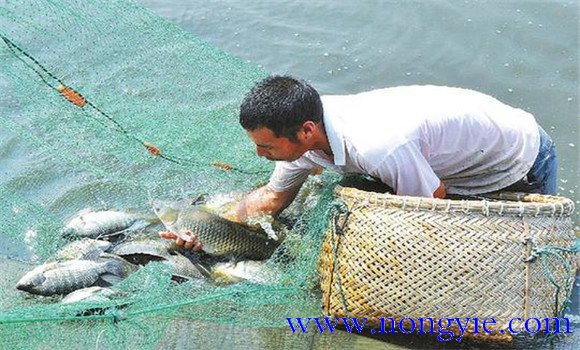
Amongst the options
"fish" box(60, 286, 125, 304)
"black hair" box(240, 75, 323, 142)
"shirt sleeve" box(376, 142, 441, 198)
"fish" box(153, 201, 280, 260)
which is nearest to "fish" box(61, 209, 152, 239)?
"fish" box(153, 201, 280, 260)

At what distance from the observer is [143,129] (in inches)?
211

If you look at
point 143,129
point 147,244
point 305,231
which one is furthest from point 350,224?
point 143,129

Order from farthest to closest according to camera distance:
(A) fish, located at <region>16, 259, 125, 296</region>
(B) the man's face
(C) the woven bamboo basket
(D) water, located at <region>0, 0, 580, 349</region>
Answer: (D) water, located at <region>0, 0, 580, 349</region> → (A) fish, located at <region>16, 259, 125, 296</region> → (B) the man's face → (C) the woven bamboo basket

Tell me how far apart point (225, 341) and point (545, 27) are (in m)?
6.02

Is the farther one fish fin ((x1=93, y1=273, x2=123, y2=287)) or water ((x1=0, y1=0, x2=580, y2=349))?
water ((x1=0, y1=0, x2=580, y2=349))

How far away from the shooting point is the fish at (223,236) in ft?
15.5

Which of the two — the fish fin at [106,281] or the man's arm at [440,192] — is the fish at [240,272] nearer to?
the fish fin at [106,281]

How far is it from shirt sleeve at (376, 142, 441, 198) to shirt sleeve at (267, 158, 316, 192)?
653 mm

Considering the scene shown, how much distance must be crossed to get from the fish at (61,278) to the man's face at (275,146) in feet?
4.28

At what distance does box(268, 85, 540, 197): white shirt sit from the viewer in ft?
12.5

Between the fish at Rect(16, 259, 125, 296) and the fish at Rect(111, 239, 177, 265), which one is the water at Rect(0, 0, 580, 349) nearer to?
the fish at Rect(111, 239, 177, 265)

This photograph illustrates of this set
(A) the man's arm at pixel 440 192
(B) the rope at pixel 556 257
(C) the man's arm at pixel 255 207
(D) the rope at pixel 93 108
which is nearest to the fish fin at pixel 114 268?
(C) the man's arm at pixel 255 207

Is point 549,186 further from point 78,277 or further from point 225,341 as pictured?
point 78,277

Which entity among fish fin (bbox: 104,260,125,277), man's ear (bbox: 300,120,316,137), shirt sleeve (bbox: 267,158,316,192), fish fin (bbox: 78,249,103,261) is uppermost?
man's ear (bbox: 300,120,316,137)
